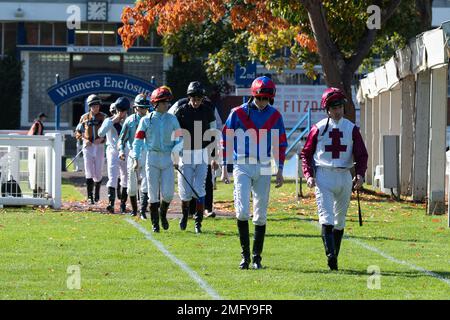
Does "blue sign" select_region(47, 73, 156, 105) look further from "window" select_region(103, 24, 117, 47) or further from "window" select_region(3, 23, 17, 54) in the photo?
"window" select_region(3, 23, 17, 54)

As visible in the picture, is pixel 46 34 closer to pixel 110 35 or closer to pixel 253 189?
pixel 110 35

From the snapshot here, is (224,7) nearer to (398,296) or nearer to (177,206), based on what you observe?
(177,206)

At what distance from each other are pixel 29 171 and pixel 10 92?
4389 cm

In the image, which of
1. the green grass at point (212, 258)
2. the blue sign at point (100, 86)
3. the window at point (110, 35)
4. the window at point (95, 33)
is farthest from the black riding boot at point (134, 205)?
the window at point (95, 33)

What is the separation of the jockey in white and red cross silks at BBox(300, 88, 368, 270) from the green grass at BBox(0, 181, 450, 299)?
53 centimetres

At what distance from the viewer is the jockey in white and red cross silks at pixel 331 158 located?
13.3 m

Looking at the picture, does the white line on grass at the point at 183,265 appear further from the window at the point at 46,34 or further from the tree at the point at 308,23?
the window at the point at 46,34

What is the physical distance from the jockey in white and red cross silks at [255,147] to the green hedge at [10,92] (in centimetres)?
5251

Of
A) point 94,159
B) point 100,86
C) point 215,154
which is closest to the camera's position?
point 215,154

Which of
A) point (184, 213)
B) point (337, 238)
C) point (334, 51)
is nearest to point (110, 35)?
point (334, 51)

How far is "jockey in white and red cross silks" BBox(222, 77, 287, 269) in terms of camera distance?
1371 cm

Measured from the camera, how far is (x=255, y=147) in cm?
1377

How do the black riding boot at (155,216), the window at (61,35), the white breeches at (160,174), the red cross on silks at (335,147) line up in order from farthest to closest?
the window at (61,35) → the black riding boot at (155,216) → the white breeches at (160,174) → the red cross on silks at (335,147)
